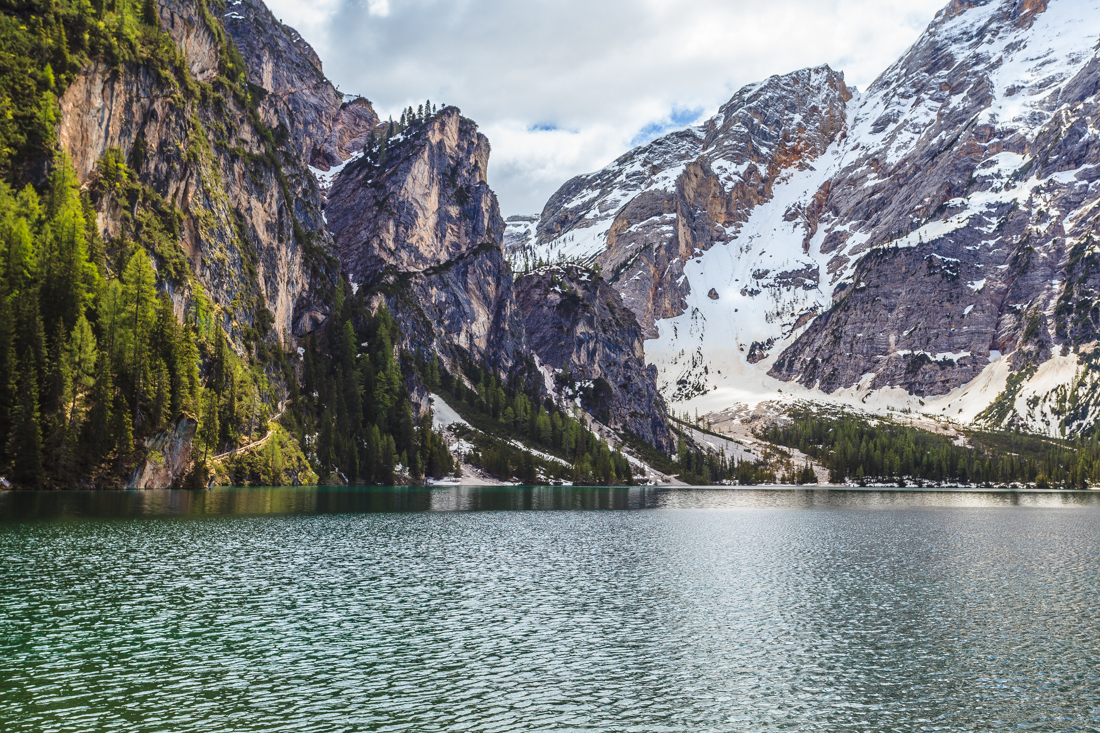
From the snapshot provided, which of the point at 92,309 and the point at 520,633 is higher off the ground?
the point at 92,309

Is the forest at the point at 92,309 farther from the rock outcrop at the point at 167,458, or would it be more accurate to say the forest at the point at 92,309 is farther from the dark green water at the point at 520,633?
the dark green water at the point at 520,633

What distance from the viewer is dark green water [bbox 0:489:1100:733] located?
2455 cm

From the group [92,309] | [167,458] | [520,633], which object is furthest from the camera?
[167,458]

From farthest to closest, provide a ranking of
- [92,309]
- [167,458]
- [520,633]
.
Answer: [167,458]
[92,309]
[520,633]

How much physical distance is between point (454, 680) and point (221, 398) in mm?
128880

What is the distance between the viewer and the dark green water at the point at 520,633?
24547mm

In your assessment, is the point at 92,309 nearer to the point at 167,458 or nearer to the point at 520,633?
the point at 167,458

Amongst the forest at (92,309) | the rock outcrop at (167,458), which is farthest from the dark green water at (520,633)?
the rock outcrop at (167,458)

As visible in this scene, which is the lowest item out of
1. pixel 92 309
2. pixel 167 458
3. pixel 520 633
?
pixel 520 633

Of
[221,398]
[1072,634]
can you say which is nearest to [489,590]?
[1072,634]

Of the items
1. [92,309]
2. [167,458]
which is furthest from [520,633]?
[92,309]

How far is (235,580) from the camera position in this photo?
45.1 meters

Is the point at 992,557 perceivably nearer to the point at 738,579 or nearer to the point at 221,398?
the point at 738,579

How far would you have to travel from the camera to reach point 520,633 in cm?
3531
